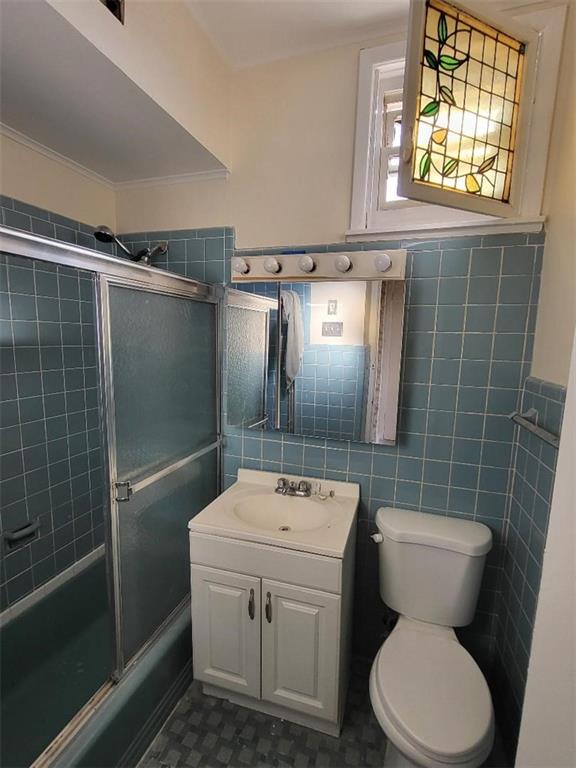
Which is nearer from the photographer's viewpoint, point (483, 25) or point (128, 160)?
point (483, 25)

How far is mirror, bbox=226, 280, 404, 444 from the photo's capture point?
1.53m

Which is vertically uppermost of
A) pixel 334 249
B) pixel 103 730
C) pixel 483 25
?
pixel 483 25

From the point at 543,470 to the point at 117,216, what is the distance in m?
2.28

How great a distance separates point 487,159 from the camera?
1198 millimetres

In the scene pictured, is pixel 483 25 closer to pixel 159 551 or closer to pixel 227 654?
pixel 159 551

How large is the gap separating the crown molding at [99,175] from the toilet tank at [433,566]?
1.81m

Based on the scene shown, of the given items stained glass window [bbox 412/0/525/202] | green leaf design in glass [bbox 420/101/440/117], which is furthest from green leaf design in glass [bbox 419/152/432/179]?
green leaf design in glass [bbox 420/101/440/117]

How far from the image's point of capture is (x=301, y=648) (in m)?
1.35

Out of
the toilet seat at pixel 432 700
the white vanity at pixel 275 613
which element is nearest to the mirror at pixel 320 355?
the white vanity at pixel 275 613

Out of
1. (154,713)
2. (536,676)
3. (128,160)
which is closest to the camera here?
(536,676)

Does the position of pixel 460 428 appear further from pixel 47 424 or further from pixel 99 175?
pixel 99 175

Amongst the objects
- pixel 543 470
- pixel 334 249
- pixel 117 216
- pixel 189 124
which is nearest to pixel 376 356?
pixel 334 249

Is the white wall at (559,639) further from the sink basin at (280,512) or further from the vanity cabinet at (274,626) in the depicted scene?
the sink basin at (280,512)

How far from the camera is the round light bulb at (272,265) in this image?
5.29 feet
